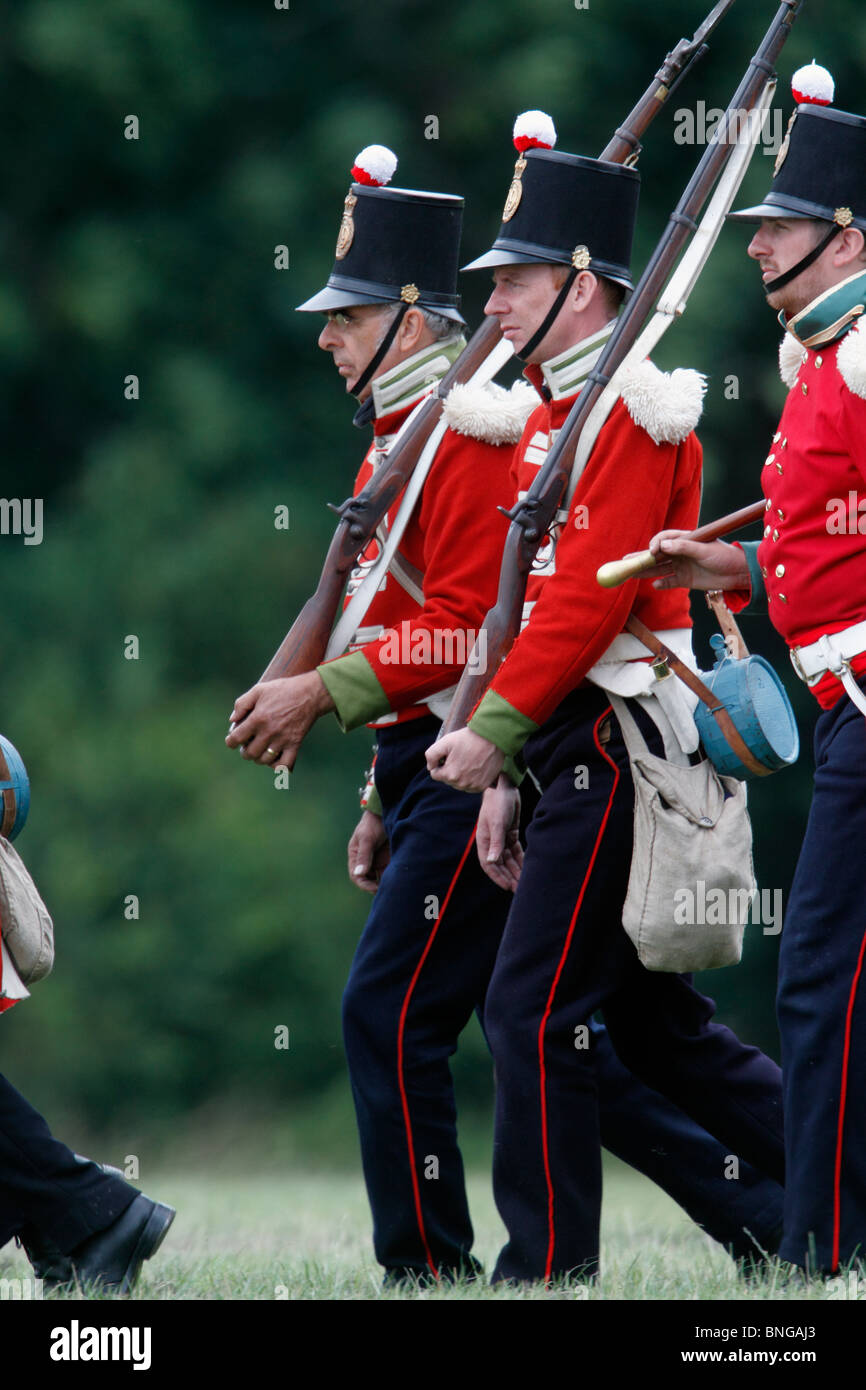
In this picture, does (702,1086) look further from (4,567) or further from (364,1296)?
(4,567)

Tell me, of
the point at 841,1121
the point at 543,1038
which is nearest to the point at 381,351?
the point at 543,1038

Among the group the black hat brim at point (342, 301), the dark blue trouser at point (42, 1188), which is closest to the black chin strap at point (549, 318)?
the black hat brim at point (342, 301)

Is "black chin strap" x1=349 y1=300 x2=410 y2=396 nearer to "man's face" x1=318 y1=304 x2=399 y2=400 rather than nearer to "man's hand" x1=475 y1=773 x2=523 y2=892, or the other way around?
"man's face" x1=318 y1=304 x2=399 y2=400

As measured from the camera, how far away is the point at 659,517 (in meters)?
3.72

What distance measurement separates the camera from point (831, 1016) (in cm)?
336

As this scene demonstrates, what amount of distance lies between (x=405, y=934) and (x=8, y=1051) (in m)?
5.32

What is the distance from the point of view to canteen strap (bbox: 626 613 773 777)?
364 centimetres

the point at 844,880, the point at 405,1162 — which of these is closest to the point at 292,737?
the point at 405,1162

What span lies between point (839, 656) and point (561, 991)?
0.70 m

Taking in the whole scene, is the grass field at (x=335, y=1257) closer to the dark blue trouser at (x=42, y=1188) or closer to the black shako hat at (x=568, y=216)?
the dark blue trouser at (x=42, y=1188)

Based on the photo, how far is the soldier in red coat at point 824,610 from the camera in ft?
11.0

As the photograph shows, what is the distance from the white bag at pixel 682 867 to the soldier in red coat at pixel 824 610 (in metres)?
0.20

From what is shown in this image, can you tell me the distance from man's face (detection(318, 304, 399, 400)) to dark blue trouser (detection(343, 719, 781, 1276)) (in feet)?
2.36

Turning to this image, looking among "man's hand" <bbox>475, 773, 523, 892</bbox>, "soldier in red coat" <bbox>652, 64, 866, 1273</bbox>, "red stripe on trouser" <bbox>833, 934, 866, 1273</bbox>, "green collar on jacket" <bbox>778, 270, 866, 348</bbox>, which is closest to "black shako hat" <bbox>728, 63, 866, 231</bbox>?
"soldier in red coat" <bbox>652, 64, 866, 1273</bbox>
